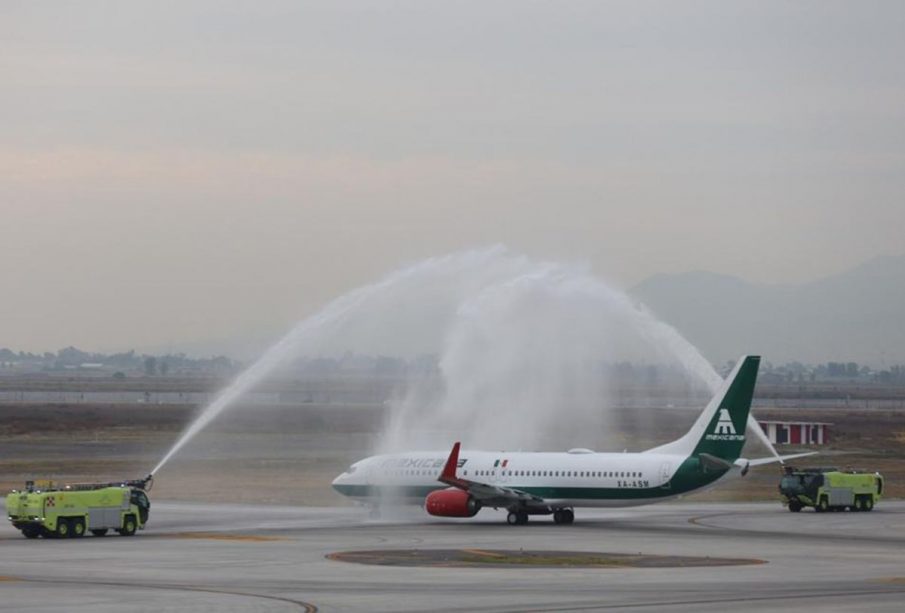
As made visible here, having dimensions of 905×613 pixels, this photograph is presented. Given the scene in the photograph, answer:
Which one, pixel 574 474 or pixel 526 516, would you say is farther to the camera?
pixel 526 516

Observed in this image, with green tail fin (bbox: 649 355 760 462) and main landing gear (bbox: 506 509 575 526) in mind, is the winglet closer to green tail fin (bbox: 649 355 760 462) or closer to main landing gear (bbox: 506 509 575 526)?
main landing gear (bbox: 506 509 575 526)

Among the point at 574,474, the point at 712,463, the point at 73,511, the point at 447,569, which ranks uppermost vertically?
the point at 712,463

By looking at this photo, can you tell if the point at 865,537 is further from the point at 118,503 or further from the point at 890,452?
the point at 890,452

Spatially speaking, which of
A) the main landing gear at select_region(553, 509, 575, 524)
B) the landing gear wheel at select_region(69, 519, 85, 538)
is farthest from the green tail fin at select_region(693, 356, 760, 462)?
the landing gear wheel at select_region(69, 519, 85, 538)

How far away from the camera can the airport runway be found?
48.7 meters

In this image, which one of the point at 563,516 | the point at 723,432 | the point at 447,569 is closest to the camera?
the point at 447,569

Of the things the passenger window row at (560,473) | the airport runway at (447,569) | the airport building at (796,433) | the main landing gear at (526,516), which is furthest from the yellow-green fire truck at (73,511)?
the airport building at (796,433)

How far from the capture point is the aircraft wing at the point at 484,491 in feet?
277

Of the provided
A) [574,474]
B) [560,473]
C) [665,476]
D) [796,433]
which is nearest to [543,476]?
[560,473]

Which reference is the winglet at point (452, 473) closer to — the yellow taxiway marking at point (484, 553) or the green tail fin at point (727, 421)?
the green tail fin at point (727, 421)

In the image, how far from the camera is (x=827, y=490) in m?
94.8

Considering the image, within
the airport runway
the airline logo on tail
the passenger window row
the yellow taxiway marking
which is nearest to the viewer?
the airport runway

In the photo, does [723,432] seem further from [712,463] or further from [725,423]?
[712,463]

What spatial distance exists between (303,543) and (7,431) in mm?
114878
